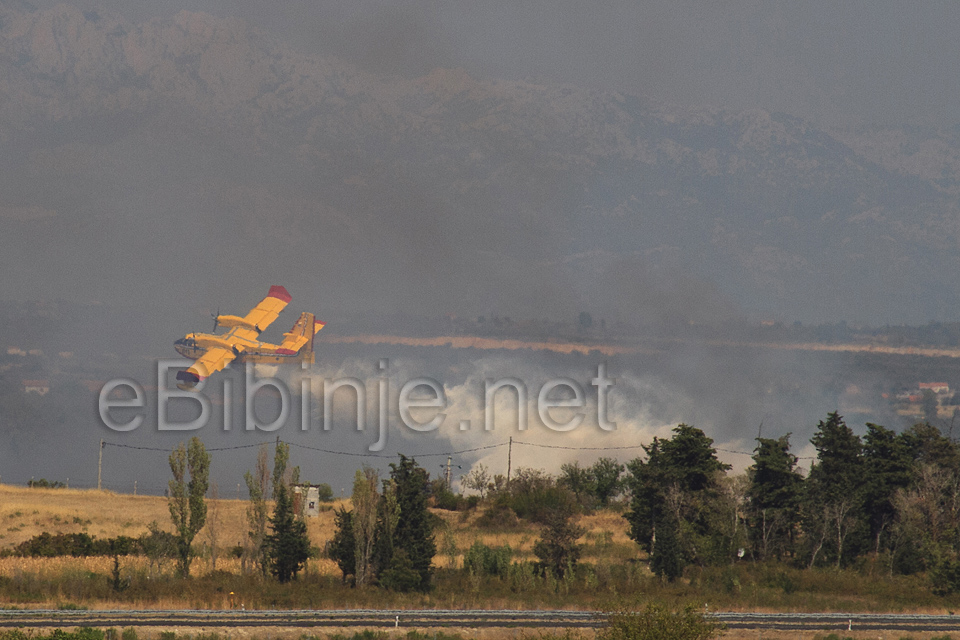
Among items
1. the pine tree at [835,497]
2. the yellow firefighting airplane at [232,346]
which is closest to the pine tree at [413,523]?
the pine tree at [835,497]

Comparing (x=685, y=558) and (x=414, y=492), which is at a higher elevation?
(x=414, y=492)

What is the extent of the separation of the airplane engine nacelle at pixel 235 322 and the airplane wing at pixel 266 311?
567 mm

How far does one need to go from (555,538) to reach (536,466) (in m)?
93.5

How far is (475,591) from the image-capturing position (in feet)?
221

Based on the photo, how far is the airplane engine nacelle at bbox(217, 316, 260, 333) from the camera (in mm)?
159625

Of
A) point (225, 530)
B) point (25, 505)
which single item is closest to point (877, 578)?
point (225, 530)

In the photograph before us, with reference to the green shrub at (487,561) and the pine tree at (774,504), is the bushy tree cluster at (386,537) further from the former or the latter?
the pine tree at (774,504)

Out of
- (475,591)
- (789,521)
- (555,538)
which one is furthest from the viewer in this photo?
(789,521)

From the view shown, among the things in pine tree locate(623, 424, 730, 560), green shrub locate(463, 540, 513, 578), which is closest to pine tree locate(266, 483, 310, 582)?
green shrub locate(463, 540, 513, 578)

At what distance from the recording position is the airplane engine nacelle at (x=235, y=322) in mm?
159625

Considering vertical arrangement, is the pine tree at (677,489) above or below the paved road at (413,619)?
above

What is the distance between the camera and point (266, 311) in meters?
174

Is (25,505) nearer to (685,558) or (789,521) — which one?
(685,558)

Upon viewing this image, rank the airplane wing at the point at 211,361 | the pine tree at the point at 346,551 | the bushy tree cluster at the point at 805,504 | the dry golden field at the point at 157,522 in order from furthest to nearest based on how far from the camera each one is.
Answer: the airplane wing at the point at 211,361, the dry golden field at the point at 157,522, the bushy tree cluster at the point at 805,504, the pine tree at the point at 346,551
